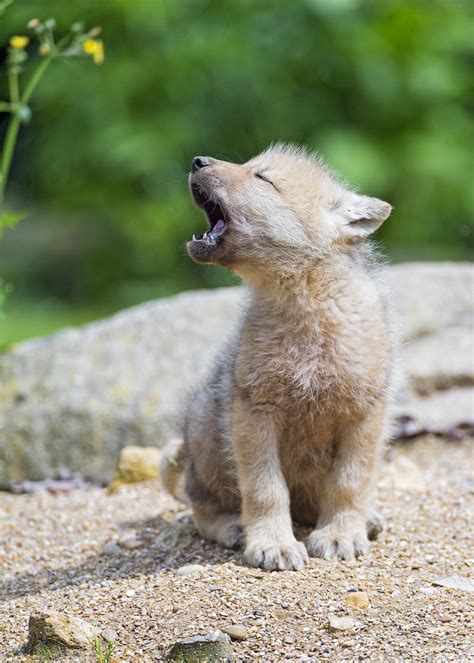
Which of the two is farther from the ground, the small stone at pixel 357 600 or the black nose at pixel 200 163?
the black nose at pixel 200 163

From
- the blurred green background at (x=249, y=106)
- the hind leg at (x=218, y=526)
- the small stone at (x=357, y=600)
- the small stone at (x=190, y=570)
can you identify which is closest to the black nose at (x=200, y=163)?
the hind leg at (x=218, y=526)

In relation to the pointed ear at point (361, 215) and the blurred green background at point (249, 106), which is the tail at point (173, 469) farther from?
the blurred green background at point (249, 106)

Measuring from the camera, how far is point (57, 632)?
3.66 metres

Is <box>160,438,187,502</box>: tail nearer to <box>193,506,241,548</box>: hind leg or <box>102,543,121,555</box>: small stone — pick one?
<box>193,506,241,548</box>: hind leg

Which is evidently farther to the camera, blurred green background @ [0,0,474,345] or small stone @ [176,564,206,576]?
blurred green background @ [0,0,474,345]

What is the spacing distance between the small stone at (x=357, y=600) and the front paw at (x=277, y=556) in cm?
41

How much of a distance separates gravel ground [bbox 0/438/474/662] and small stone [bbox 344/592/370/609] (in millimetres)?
32

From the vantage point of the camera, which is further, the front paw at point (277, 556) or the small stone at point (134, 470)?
the small stone at point (134, 470)

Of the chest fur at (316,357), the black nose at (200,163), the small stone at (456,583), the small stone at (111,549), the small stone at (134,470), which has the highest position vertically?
the black nose at (200,163)

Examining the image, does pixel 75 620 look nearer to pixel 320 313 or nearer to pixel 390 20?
pixel 320 313

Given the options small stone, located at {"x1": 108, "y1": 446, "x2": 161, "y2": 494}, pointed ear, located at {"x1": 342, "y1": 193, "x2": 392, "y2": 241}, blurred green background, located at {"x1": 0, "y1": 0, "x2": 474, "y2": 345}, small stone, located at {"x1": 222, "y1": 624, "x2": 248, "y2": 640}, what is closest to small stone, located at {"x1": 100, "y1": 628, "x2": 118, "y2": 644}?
small stone, located at {"x1": 222, "y1": 624, "x2": 248, "y2": 640}

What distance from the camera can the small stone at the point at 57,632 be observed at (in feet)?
12.0

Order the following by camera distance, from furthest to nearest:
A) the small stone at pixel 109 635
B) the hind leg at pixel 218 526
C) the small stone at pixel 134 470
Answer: the small stone at pixel 134 470
the hind leg at pixel 218 526
the small stone at pixel 109 635

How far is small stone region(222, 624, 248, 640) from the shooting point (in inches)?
145
